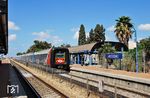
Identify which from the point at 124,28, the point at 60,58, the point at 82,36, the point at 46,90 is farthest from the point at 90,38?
the point at 46,90

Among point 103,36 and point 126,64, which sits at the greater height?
point 103,36

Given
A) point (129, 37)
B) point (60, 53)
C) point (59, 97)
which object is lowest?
point (59, 97)

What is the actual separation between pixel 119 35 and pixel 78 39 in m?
56.0

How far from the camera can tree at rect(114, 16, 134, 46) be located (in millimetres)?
64881

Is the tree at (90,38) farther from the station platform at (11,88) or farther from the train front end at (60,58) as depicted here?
the station platform at (11,88)

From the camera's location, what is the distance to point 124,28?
6569cm

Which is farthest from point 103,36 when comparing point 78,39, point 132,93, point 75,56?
point 132,93

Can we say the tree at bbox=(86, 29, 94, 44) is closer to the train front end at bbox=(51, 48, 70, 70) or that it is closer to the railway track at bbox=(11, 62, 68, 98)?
the train front end at bbox=(51, 48, 70, 70)

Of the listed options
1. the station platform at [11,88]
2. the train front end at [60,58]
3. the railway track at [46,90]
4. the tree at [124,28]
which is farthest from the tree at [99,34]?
the railway track at [46,90]

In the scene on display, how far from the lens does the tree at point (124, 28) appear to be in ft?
213

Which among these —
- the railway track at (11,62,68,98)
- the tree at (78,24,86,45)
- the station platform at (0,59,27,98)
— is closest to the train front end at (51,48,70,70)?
the station platform at (0,59,27,98)

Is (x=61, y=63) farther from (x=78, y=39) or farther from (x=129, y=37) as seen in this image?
(x=78, y=39)

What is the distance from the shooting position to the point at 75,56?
70.8 meters

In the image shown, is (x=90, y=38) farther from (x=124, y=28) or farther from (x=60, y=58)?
(x=60, y=58)
